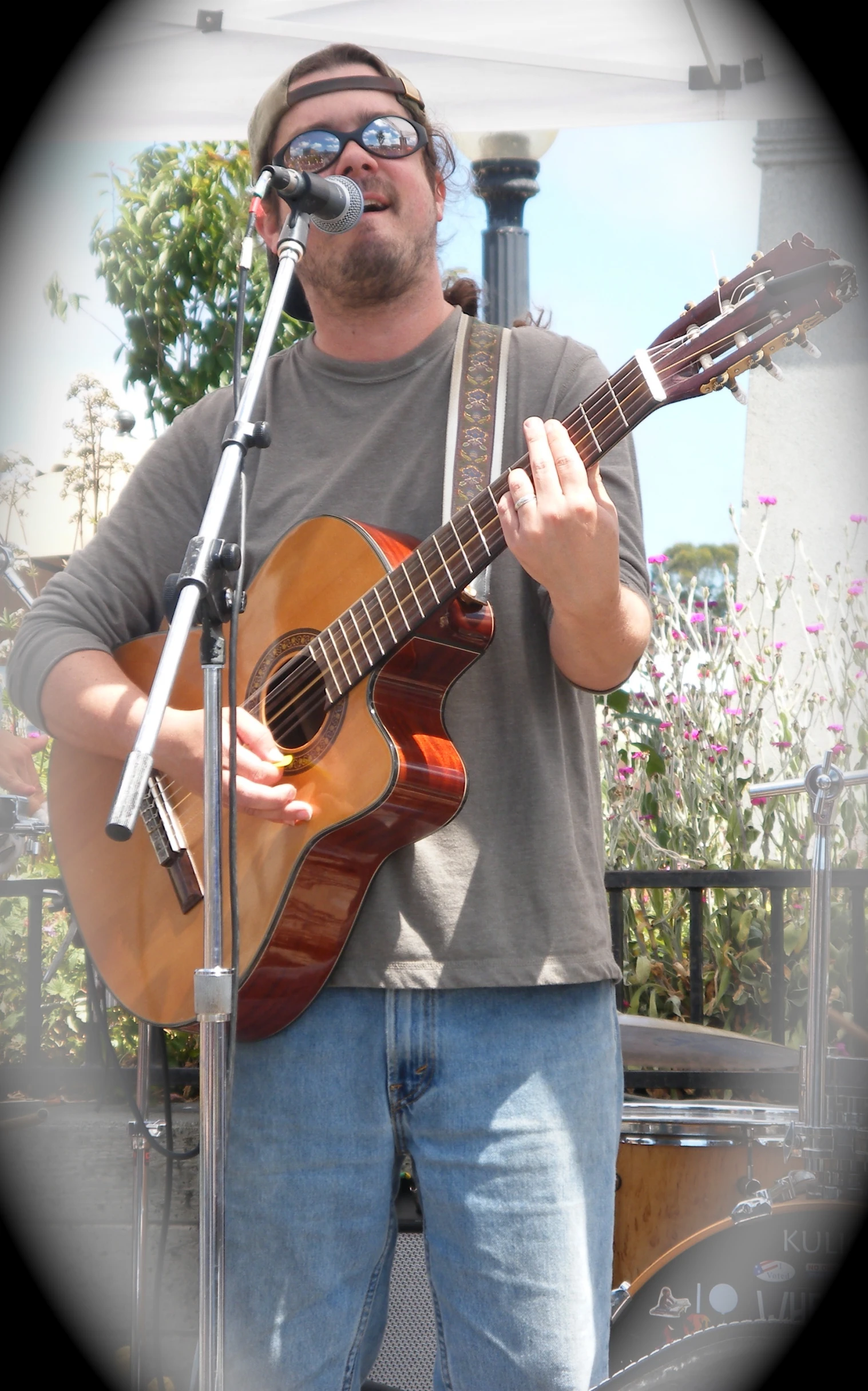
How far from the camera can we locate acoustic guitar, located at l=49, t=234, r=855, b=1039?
1267mm

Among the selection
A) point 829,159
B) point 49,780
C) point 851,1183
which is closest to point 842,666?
point 851,1183

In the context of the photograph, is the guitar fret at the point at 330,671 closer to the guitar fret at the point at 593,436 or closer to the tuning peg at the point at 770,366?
the guitar fret at the point at 593,436

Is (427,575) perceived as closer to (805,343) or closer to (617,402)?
(617,402)

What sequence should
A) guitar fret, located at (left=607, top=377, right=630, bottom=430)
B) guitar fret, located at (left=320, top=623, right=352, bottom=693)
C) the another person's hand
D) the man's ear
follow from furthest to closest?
the another person's hand < the man's ear < guitar fret, located at (left=320, top=623, right=352, bottom=693) < guitar fret, located at (left=607, top=377, right=630, bottom=430)

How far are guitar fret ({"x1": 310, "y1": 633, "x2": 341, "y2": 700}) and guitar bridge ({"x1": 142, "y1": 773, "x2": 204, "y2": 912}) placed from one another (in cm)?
28

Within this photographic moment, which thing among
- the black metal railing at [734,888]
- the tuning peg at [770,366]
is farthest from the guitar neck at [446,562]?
the black metal railing at [734,888]

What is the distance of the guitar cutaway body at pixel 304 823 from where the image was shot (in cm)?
137

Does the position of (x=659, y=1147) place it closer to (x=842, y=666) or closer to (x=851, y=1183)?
(x=851, y=1183)

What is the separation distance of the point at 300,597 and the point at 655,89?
1.65 meters

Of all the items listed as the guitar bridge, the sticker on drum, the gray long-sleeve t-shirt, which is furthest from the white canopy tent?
the sticker on drum

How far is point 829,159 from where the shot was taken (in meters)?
4.11

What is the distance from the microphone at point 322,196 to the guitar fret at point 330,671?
497 millimetres

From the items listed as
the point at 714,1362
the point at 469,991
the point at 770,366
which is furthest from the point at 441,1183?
the point at 770,366

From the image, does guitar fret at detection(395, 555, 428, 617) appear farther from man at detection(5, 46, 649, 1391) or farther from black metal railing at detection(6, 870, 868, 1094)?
black metal railing at detection(6, 870, 868, 1094)
